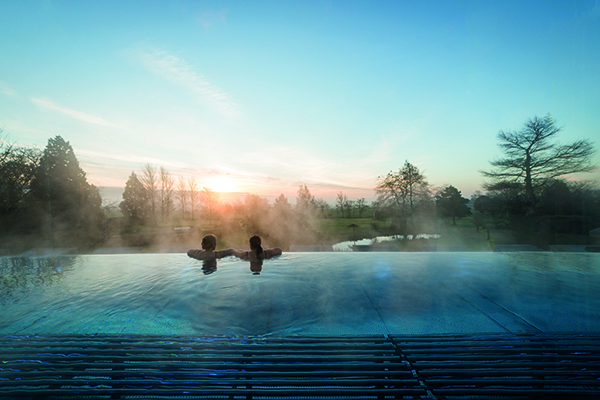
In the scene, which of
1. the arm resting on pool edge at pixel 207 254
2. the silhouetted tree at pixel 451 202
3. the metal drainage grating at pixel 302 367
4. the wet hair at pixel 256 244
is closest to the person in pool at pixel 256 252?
the wet hair at pixel 256 244

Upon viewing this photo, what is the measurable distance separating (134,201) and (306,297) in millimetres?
19582

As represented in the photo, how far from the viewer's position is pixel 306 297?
Result: 105 inches

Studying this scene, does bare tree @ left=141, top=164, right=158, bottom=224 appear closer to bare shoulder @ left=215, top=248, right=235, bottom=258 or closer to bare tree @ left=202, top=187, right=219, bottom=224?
bare tree @ left=202, top=187, right=219, bottom=224

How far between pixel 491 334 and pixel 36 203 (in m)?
17.3

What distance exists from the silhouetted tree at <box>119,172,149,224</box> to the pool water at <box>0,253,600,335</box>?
15295 mm

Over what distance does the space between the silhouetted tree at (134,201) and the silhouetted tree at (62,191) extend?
13.3 feet

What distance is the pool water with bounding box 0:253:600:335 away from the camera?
204cm

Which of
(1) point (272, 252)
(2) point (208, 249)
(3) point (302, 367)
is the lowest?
(3) point (302, 367)

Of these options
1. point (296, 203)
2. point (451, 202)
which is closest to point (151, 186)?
point (296, 203)

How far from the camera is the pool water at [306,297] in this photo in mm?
2045

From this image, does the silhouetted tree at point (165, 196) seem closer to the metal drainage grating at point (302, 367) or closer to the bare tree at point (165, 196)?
the bare tree at point (165, 196)

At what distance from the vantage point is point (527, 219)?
13.6 metres

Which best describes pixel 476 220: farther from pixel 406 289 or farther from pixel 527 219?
pixel 406 289

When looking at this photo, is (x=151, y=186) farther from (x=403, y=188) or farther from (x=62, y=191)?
(x=403, y=188)
